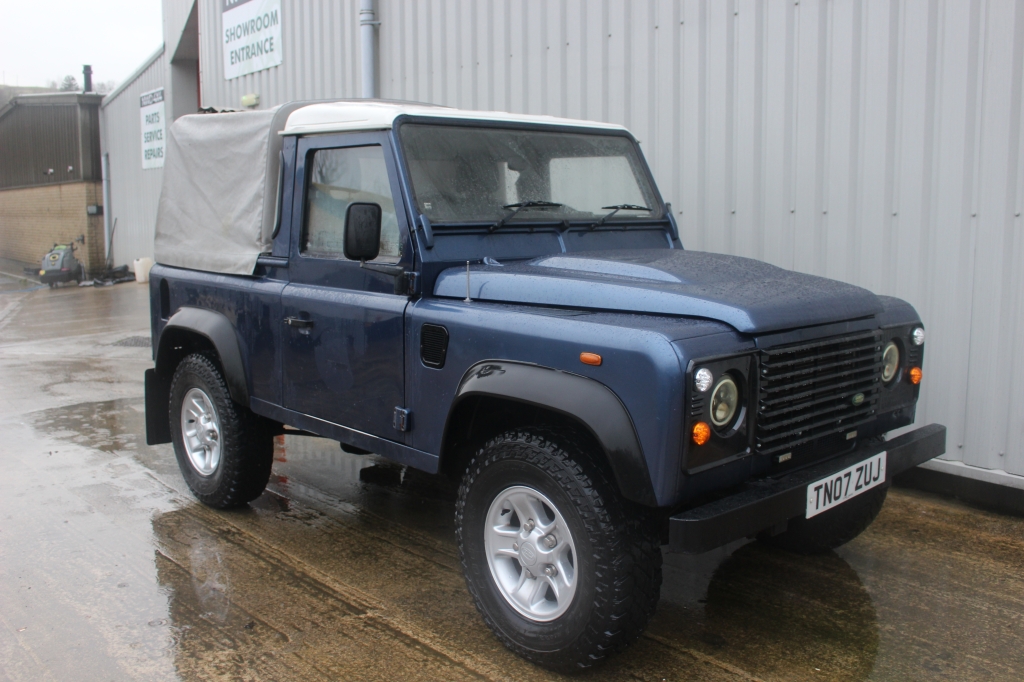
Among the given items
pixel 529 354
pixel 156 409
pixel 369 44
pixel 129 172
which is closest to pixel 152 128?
pixel 129 172

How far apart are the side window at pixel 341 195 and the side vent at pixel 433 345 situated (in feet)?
1.36

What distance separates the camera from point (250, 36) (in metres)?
11.3

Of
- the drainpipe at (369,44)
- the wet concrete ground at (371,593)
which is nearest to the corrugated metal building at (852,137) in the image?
the wet concrete ground at (371,593)

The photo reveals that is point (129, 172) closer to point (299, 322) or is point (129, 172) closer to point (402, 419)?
point (299, 322)

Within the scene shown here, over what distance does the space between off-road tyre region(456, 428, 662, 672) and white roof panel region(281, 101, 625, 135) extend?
1.56 meters

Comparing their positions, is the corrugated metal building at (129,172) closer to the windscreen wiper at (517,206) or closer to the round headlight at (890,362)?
the windscreen wiper at (517,206)

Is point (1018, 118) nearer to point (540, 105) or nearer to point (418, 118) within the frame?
point (418, 118)

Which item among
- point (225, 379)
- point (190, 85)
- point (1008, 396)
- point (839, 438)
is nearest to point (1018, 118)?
point (1008, 396)

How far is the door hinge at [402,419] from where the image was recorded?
3596 millimetres

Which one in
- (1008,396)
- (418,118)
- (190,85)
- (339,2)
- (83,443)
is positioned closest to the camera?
(418,118)

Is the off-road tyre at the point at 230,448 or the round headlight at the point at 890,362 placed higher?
the round headlight at the point at 890,362

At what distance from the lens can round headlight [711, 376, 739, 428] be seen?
2.81 m

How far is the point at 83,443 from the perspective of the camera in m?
6.36

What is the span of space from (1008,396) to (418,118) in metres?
3.46
